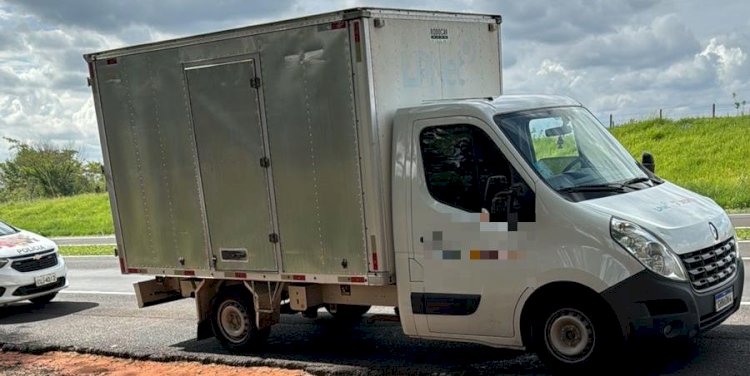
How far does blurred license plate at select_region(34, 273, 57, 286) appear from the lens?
12242 millimetres

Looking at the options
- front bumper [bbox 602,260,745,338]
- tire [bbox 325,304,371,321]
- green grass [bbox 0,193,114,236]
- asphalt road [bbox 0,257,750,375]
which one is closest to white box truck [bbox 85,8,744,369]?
front bumper [bbox 602,260,745,338]

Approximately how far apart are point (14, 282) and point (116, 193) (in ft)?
13.8

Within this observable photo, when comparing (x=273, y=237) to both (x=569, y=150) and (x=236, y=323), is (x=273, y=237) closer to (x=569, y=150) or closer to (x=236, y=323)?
(x=236, y=323)

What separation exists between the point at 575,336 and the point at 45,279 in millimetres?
9099

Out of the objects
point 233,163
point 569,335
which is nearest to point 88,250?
point 233,163

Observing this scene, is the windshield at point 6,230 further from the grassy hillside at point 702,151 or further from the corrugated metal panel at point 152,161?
the grassy hillside at point 702,151

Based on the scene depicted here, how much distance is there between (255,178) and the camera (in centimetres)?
766

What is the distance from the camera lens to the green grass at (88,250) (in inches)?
830

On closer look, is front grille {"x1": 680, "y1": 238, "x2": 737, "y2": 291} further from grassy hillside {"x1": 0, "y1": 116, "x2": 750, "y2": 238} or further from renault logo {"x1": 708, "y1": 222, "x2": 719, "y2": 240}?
grassy hillside {"x1": 0, "y1": 116, "x2": 750, "y2": 238}

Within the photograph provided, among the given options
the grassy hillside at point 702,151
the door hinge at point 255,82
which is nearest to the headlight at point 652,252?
the door hinge at point 255,82

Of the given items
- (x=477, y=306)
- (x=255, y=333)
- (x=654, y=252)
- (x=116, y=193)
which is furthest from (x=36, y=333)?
(x=654, y=252)

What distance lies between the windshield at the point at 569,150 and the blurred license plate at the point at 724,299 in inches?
41.1

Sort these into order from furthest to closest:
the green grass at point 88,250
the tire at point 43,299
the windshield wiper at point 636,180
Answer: the green grass at point 88,250 → the tire at point 43,299 → the windshield wiper at point 636,180

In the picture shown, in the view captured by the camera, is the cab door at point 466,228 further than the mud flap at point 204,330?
No
